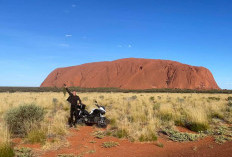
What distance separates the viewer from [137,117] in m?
10.1

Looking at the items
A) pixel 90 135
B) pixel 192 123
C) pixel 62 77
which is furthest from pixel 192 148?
pixel 62 77

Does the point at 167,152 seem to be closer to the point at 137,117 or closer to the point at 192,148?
the point at 192,148

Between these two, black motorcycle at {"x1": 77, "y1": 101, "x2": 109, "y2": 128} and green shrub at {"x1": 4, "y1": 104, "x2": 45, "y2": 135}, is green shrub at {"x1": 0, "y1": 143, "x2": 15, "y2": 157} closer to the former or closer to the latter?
green shrub at {"x1": 4, "y1": 104, "x2": 45, "y2": 135}

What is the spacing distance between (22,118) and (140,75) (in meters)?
83.6

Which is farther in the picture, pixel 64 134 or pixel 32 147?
pixel 64 134

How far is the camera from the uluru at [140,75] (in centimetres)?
8500

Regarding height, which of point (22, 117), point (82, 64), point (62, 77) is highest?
point (82, 64)

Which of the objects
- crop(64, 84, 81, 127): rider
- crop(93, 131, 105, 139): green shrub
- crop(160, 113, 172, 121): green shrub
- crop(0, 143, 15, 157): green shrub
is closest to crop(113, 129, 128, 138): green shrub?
crop(93, 131, 105, 139): green shrub

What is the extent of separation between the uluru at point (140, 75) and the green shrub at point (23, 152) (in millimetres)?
78845

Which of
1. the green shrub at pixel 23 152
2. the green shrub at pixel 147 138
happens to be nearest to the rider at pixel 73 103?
the green shrub at pixel 23 152

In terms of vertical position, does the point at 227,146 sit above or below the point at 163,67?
below

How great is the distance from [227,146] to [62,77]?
11238 centimetres

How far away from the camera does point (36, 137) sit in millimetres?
6238

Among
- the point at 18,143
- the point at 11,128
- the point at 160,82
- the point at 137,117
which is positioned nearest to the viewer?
the point at 18,143
